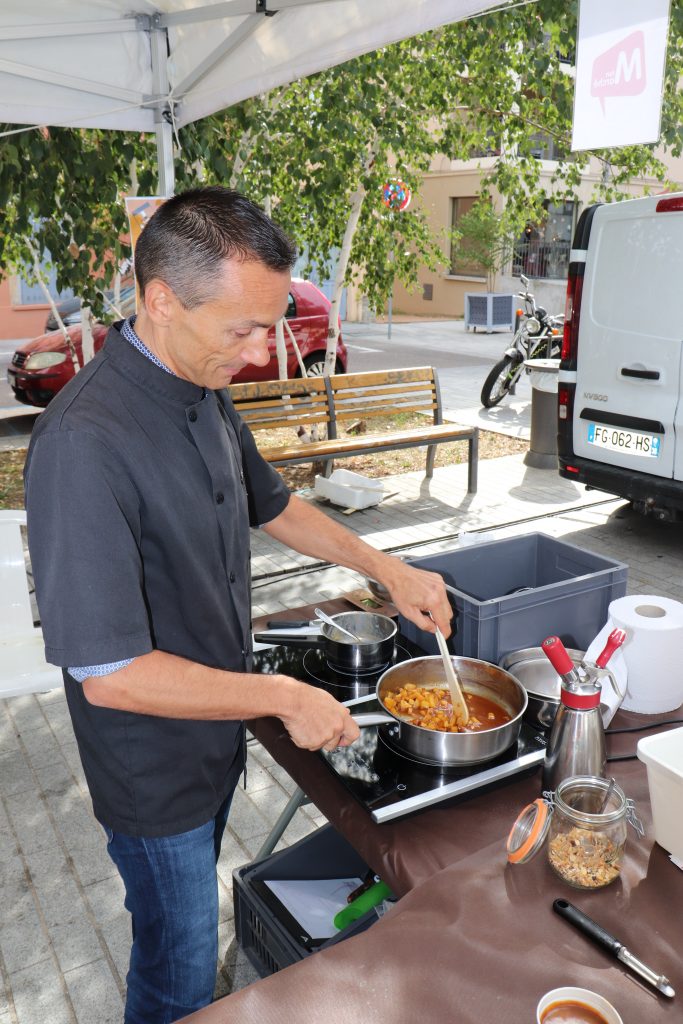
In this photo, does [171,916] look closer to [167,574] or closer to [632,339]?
[167,574]

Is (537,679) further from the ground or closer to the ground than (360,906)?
further from the ground

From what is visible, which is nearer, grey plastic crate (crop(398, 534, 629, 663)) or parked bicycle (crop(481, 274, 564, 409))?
grey plastic crate (crop(398, 534, 629, 663))

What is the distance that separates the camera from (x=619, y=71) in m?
4.22

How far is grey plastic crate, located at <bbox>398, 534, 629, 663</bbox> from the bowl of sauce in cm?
96

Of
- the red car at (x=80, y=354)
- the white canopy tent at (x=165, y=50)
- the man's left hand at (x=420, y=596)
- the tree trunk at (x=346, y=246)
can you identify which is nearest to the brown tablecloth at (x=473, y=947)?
the man's left hand at (x=420, y=596)

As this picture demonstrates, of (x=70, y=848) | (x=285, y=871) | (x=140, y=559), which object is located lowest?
(x=70, y=848)

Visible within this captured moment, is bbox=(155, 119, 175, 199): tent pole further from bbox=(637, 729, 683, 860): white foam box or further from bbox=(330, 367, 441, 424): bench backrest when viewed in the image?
bbox=(637, 729, 683, 860): white foam box

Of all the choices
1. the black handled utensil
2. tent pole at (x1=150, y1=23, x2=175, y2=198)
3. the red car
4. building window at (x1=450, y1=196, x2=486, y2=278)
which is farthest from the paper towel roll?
building window at (x1=450, y1=196, x2=486, y2=278)

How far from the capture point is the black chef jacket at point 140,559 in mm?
1413

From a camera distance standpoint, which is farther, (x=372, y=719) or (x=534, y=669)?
(x=534, y=669)

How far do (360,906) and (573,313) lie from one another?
4.95 meters

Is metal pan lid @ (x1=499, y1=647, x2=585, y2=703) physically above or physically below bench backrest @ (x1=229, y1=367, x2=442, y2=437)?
above

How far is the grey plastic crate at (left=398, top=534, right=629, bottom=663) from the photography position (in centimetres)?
206

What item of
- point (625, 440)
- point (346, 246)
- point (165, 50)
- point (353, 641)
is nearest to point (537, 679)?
point (353, 641)
